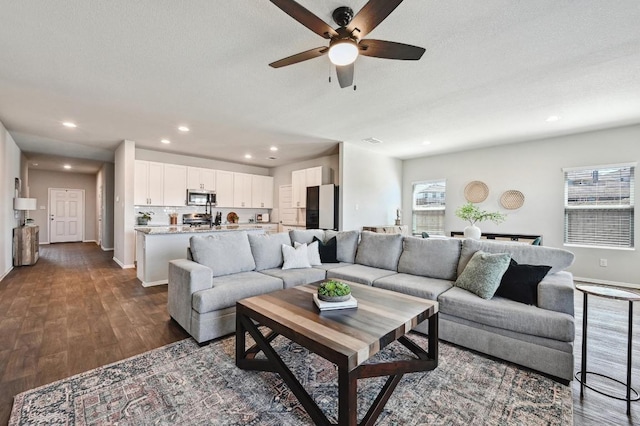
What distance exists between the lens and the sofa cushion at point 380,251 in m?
3.43

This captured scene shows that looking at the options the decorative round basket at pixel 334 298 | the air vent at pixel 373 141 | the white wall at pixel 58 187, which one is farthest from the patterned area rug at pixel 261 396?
the white wall at pixel 58 187

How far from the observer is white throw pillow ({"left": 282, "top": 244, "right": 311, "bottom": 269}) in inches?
134

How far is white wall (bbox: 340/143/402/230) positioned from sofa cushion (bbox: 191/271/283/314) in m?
3.04

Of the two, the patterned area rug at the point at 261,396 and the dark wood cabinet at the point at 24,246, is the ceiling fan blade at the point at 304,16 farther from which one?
the dark wood cabinet at the point at 24,246

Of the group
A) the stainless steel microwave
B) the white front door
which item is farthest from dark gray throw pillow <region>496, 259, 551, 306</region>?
the white front door

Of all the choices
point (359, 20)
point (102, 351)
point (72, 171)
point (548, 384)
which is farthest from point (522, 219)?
point (72, 171)

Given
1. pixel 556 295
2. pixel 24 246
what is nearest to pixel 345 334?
pixel 556 295

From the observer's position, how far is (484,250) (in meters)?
2.78

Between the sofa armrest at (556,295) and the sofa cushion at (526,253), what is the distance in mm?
263

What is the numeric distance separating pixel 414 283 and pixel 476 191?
425cm

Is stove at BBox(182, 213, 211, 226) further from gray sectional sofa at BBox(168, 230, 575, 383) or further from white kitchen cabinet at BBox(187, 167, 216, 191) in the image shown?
gray sectional sofa at BBox(168, 230, 575, 383)

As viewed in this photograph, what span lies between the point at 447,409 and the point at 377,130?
13.3 feet

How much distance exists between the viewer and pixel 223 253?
3.06 m

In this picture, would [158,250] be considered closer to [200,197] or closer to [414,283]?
[200,197]
